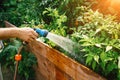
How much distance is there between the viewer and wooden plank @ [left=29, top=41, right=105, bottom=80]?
3.20 meters

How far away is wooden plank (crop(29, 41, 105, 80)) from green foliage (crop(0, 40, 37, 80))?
7.9 inches

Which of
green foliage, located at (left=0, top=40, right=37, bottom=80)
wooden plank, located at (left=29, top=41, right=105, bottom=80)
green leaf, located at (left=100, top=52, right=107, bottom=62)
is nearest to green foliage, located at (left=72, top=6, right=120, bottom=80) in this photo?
green leaf, located at (left=100, top=52, right=107, bottom=62)

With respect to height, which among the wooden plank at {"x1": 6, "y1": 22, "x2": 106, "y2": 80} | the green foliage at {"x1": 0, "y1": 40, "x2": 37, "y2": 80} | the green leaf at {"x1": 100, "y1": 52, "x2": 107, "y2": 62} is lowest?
the green foliage at {"x1": 0, "y1": 40, "x2": 37, "y2": 80}

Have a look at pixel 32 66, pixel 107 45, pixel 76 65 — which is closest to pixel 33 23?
pixel 32 66

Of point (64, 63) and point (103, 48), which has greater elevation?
point (103, 48)

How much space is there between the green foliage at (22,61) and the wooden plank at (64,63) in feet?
0.66

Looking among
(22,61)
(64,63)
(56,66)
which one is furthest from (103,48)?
(22,61)

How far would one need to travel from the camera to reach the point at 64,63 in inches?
148

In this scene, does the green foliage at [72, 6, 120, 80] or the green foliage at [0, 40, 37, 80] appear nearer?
the green foliage at [72, 6, 120, 80]

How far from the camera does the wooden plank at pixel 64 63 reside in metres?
3.20

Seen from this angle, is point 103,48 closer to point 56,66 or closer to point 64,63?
point 64,63

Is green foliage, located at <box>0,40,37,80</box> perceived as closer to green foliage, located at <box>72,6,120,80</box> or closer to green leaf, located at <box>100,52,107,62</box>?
green foliage, located at <box>72,6,120,80</box>

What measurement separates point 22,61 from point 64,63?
4.97 ft

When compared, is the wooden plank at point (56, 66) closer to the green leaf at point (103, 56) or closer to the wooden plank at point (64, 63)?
the wooden plank at point (64, 63)
